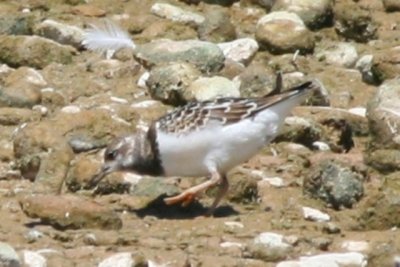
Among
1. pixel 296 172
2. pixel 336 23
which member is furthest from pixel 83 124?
pixel 336 23

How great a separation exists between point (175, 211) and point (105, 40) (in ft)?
A: 8.46

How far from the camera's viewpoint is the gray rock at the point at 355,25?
Answer: 12492 millimetres

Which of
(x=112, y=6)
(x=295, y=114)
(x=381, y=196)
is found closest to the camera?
(x=381, y=196)

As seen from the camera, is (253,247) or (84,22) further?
(84,22)

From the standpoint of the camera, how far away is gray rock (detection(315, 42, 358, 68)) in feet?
39.6

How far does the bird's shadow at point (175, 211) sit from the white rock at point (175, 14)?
10.0 feet

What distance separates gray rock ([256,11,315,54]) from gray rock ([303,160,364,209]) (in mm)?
2494

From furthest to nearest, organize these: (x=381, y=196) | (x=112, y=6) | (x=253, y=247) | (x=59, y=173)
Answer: (x=112, y=6), (x=59, y=173), (x=381, y=196), (x=253, y=247)

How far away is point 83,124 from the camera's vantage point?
10.2 meters

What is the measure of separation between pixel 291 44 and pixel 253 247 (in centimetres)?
375

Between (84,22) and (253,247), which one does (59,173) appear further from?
(84,22)

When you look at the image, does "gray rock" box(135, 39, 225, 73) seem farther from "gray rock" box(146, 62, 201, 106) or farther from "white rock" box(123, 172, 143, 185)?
"white rock" box(123, 172, 143, 185)

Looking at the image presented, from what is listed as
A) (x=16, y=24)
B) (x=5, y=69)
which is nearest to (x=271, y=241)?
(x=5, y=69)

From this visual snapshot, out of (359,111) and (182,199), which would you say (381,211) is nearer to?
(182,199)
